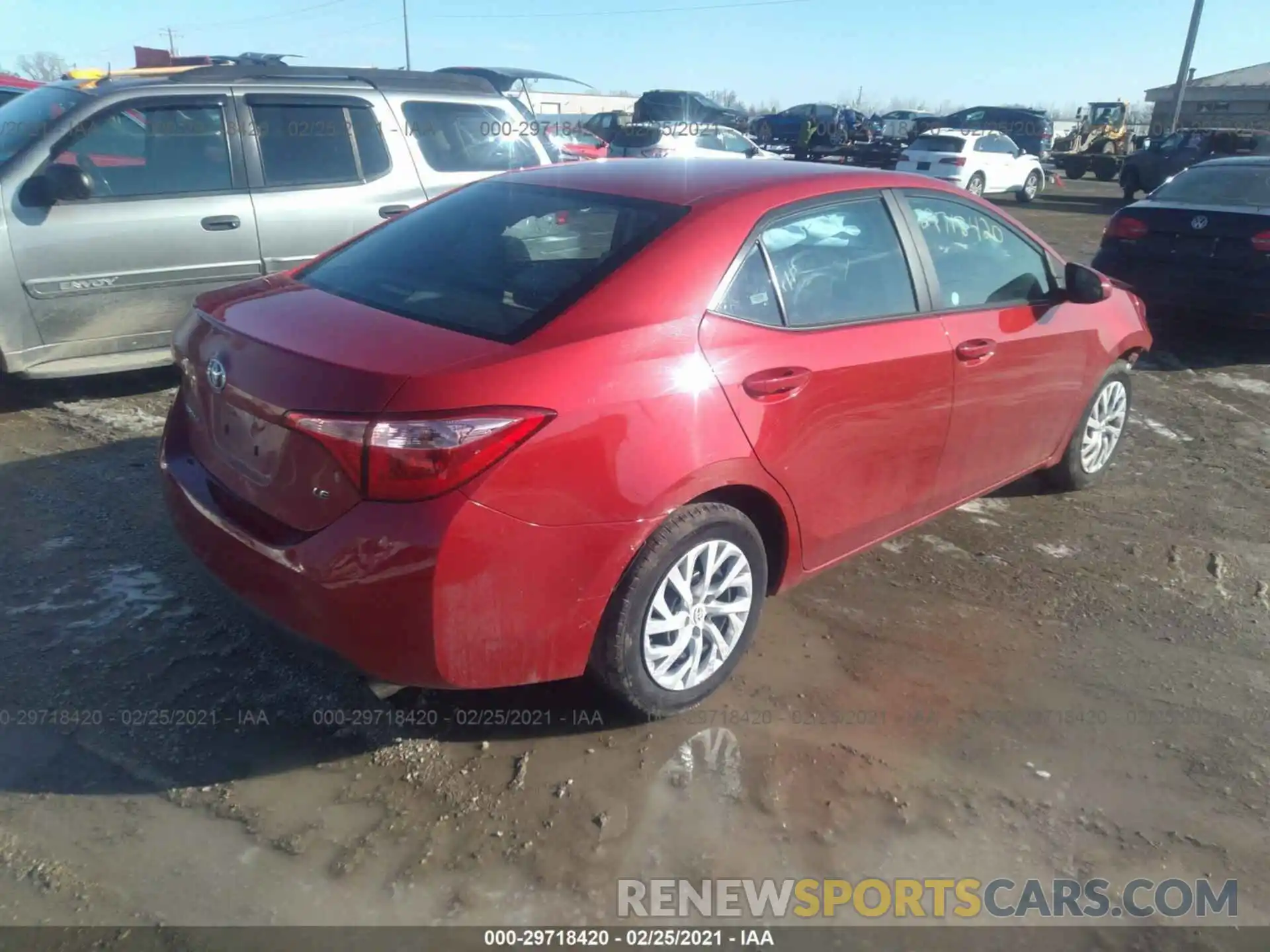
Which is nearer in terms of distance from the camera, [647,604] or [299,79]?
[647,604]

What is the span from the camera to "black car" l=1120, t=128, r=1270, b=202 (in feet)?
73.6

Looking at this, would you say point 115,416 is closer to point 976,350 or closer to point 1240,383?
point 976,350

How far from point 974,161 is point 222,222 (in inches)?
715

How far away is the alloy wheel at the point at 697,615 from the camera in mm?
2939

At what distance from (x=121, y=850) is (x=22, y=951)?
13.1 inches

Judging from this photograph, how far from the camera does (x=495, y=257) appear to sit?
3152 mm

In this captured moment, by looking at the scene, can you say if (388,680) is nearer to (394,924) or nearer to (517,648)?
(517,648)

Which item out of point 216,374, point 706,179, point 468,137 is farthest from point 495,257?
point 468,137

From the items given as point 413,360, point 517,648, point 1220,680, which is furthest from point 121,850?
point 1220,680

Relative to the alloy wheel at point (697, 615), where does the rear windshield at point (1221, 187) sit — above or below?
above

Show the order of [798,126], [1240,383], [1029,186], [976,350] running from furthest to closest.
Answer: [798,126] → [1029,186] → [1240,383] → [976,350]

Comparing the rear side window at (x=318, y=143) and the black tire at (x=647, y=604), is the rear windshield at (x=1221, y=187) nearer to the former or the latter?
the rear side window at (x=318, y=143)

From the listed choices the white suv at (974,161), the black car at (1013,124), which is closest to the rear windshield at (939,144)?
the white suv at (974,161)

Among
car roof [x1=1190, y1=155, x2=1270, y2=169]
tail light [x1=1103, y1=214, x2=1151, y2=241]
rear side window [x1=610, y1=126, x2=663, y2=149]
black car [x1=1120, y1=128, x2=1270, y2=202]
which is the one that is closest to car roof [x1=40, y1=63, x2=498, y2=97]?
tail light [x1=1103, y1=214, x2=1151, y2=241]
